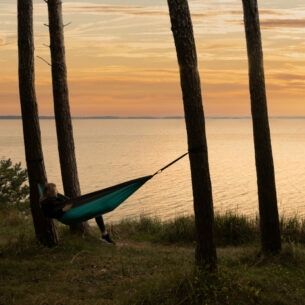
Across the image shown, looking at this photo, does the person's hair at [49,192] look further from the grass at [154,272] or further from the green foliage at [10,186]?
the green foliage at [10,186]

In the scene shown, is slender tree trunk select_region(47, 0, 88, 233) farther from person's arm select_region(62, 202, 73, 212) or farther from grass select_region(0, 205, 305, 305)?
person's arm select_region(62, 202, 73, 212)

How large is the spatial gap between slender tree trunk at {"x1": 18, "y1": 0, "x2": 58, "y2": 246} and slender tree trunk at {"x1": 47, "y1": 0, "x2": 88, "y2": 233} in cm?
121

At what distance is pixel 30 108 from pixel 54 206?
2.28 meters

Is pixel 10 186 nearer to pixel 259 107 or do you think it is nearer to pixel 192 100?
pixel 259 107

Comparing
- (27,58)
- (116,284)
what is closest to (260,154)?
(116,284)

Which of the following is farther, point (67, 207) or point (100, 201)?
point (67, 207)

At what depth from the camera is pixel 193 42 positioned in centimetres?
777

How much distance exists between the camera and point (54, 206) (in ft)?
29.2

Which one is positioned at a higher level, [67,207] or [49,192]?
[49,192]

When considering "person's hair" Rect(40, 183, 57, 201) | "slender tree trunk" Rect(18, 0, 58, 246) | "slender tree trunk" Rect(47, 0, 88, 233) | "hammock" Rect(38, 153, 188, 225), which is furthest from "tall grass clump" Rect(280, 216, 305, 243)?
"person's hair" Rect(40, 183, 57, 201)

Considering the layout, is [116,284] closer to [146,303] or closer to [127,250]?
[146,303]

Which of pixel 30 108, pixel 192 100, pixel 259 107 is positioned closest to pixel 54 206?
pixel 30 108

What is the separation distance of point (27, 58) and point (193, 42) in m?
3.84

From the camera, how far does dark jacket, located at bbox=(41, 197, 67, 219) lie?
876cm
